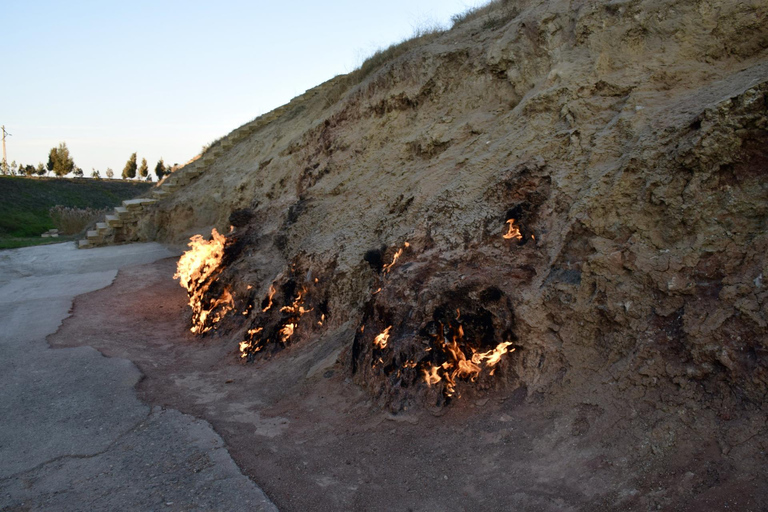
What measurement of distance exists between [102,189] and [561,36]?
5435 cm

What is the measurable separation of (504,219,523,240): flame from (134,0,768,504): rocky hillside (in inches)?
1.8

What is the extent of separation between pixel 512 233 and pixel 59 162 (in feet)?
191

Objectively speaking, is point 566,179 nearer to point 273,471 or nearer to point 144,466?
point 273,471

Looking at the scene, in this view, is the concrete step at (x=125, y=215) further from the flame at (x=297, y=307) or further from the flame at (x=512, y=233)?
the flame at (x=512, y=233)

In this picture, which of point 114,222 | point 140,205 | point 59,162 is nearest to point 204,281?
point 114,222

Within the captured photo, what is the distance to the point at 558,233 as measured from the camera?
5750mm

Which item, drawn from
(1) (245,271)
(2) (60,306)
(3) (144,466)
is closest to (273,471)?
(3) (144,466)

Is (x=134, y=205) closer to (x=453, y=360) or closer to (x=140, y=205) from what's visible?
(x=140, y=205)

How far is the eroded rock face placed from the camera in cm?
457

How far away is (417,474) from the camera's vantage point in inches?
183

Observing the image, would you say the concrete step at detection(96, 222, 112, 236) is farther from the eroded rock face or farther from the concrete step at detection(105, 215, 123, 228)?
the eroded rock face

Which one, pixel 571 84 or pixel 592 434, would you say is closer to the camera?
pixel 592 434

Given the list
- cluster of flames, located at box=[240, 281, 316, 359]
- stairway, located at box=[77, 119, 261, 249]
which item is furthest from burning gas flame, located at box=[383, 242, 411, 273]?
stairway, located at box=[77, 119, 261, 249]

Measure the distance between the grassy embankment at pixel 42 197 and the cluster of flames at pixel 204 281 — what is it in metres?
21.6
